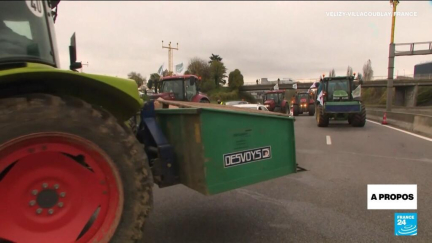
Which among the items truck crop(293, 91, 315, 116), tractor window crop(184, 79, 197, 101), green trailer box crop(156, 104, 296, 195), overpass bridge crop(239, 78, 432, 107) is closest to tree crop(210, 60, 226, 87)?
overpass bridge crop(239, 78, 432, 107)

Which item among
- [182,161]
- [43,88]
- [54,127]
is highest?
[43,88]

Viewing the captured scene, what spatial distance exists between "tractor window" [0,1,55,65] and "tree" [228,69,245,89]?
7774cm

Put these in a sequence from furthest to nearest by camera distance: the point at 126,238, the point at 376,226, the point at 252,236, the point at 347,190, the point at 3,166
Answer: the point at 347,190, the point at 376,226, the point at 252,236, the point at 126,238, the point at 3,166

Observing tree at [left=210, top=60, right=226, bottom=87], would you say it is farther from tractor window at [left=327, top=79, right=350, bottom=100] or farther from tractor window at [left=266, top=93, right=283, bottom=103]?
tractor window at [left=327, top=79, right=350, bottom=100]

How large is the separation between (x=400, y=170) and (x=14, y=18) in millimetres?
7157

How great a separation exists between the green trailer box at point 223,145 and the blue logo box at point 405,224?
5.20ft

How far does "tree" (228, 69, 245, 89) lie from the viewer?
80125 millimetres

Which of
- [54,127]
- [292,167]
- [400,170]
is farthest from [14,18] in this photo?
[400,170]

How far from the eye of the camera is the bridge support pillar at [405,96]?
2648 inches

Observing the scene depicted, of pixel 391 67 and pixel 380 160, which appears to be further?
pixel 391 67

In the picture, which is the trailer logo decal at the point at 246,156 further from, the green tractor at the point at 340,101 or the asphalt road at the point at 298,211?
the green tractor at the point at 340,101

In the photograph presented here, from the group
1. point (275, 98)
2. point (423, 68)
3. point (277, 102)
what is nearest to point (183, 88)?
point (277, 102)

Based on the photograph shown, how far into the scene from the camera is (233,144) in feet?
9.75

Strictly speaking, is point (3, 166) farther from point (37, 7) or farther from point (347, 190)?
point (347, 190)
